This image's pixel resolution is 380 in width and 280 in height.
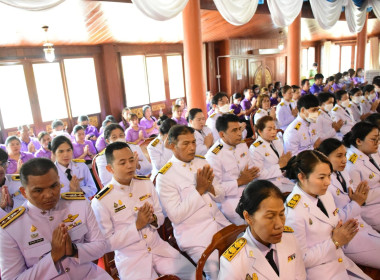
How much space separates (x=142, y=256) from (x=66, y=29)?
16.8 feet

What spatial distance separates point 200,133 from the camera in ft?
14.7

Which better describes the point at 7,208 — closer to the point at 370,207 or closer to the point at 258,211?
the point at 258,211

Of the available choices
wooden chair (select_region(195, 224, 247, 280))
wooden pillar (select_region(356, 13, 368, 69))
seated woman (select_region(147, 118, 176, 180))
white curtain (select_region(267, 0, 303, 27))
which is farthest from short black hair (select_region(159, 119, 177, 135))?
wooden pillar (select_region(356, 13, 368, 69))

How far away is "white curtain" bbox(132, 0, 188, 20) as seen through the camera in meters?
3.49

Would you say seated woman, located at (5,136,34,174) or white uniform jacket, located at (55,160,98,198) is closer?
white uniform jacket, located at (55,160,98,198)

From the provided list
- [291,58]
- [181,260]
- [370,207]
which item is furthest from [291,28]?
[181,260]

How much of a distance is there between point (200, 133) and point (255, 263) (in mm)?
3034

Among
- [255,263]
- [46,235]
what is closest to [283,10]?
[255,263]

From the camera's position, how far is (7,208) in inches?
98.8

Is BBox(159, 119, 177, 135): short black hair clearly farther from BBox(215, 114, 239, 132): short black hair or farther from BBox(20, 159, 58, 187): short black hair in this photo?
BBox(20, 159, 58, 187): short black hair

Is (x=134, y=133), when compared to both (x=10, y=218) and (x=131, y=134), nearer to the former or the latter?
(x=131, y=134)

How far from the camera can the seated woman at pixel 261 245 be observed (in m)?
1.52

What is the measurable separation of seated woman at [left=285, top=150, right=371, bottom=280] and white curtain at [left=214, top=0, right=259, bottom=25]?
10.6 feet

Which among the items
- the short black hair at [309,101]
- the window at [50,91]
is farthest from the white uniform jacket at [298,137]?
the window at [50,91]
